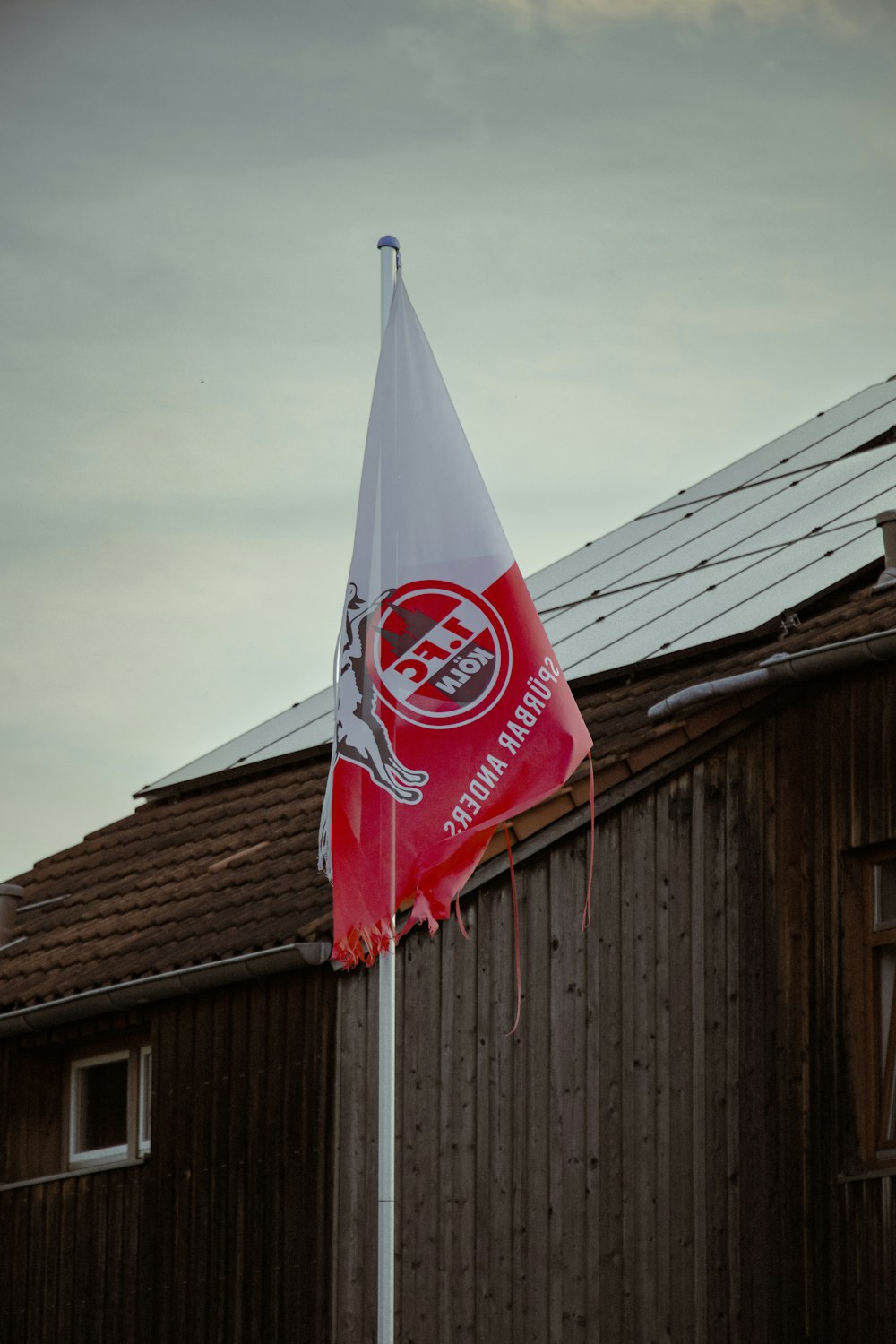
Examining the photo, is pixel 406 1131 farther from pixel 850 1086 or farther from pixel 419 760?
pixel 419 760

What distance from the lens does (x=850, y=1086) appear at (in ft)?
42.4

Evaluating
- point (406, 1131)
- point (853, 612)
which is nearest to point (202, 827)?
point (406, 1131)

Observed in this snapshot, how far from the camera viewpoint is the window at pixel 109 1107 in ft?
49.0

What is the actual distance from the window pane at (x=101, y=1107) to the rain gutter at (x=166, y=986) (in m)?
0.56

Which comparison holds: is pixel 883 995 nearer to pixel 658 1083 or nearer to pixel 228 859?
pixel 658 1083

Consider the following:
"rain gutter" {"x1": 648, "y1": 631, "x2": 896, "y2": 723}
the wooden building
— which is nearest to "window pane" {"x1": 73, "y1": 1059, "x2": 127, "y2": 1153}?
the wooden building

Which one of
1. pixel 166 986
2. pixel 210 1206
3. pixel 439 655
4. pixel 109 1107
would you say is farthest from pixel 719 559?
pixel 439 655

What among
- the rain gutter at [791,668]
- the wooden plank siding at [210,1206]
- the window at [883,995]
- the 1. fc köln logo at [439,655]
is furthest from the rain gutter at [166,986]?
the 1. fc köln logo at [439,655]

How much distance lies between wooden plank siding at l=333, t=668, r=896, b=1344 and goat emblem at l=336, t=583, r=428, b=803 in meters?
3.39

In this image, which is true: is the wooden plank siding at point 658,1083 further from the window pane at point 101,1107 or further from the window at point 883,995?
the window pane at point 101,1107

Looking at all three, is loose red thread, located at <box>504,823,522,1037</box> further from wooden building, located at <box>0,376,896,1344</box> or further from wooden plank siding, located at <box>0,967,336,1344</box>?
wooden plank siding, located at <box>0,967,336,1344</box>

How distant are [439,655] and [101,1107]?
21.6ft

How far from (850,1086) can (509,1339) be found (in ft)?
7.97

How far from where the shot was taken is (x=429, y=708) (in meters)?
10.2
